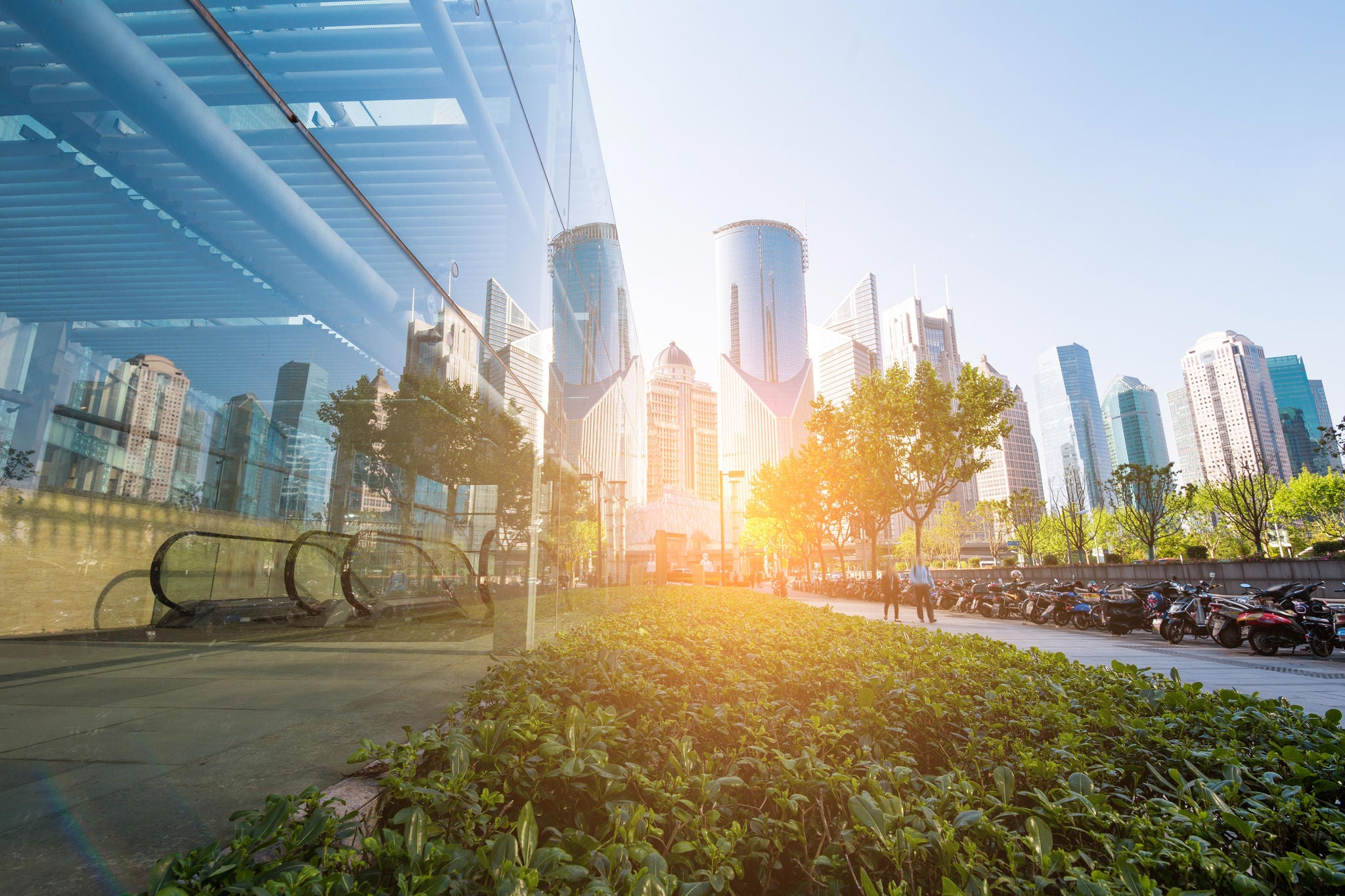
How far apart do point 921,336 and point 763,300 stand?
5787 cm

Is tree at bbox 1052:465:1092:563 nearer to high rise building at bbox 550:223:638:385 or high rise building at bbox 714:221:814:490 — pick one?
high rise building at bbox 550:223:638:385

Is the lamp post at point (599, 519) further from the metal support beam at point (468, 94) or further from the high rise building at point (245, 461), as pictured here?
the metal support beam at point (468, 94)

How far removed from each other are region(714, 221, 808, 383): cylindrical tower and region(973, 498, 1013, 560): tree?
252ft

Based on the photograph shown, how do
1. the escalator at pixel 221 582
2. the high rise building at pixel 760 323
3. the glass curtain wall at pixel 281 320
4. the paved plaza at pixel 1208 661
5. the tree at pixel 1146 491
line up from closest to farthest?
the glass curtain wall at pixel 281 320 → the escalator at pixel 221 582 → the paved plaza at pixel 1208 661 → the tree at pixel 1146 491 → the high rise building at pixel 760 323

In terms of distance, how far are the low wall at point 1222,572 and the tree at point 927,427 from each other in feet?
14.7

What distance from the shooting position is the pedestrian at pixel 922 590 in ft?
51.1

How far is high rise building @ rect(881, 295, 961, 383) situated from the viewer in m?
178

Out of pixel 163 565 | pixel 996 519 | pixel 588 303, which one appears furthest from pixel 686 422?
pixel 163 565

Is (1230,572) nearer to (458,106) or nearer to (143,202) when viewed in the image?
(458,106)

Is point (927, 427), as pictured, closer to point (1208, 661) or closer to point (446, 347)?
point (1208, 661)

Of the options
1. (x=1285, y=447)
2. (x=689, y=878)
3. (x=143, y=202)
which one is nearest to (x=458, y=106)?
(x=143, y=202)

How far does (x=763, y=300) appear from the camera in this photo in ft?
504

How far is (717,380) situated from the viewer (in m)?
155

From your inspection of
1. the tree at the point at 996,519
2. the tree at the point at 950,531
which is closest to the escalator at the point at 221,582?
the tree at the point at 996,519
